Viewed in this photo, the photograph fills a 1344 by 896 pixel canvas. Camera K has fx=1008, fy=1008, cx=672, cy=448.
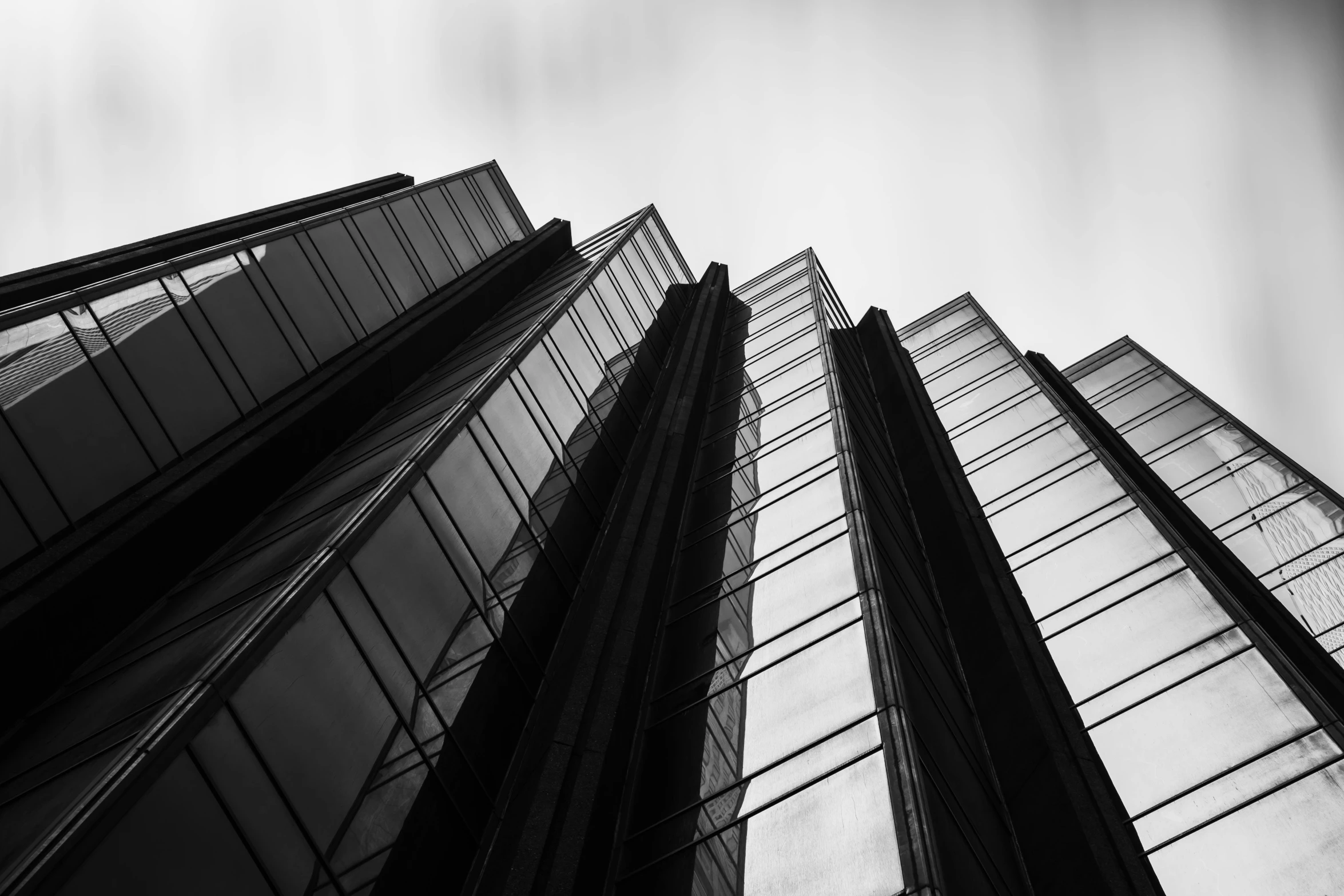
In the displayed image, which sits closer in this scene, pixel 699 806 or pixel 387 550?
pixel 699 806

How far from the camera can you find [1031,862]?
16312 millimetres

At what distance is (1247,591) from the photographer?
25688 mm

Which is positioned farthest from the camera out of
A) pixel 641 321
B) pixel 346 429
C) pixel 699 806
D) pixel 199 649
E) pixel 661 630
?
pixel 641 321

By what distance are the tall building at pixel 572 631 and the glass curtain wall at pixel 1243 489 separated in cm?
26

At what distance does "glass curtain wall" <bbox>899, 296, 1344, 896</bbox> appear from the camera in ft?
49.4

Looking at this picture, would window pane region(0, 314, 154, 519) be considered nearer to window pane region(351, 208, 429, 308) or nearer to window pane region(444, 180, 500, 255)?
window pane region(351, 208, 429, 308)

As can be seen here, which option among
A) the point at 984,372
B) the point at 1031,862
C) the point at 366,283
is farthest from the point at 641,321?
the point at 1031,862

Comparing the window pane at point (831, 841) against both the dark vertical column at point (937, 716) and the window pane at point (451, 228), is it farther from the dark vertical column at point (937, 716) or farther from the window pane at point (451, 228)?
the window pane at point (451, 228)

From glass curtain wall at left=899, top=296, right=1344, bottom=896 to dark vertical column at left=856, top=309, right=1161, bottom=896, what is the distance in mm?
411

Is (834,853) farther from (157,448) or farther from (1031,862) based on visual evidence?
(157,448)

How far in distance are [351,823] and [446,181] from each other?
3920 centimetres

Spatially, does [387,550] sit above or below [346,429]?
below

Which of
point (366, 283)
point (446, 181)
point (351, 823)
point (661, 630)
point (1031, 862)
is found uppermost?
point (446, 181)

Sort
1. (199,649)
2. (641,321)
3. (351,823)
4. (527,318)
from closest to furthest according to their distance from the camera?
1. (351,823)
2. (199,649)
3. (527,318)
4. (641,321)
